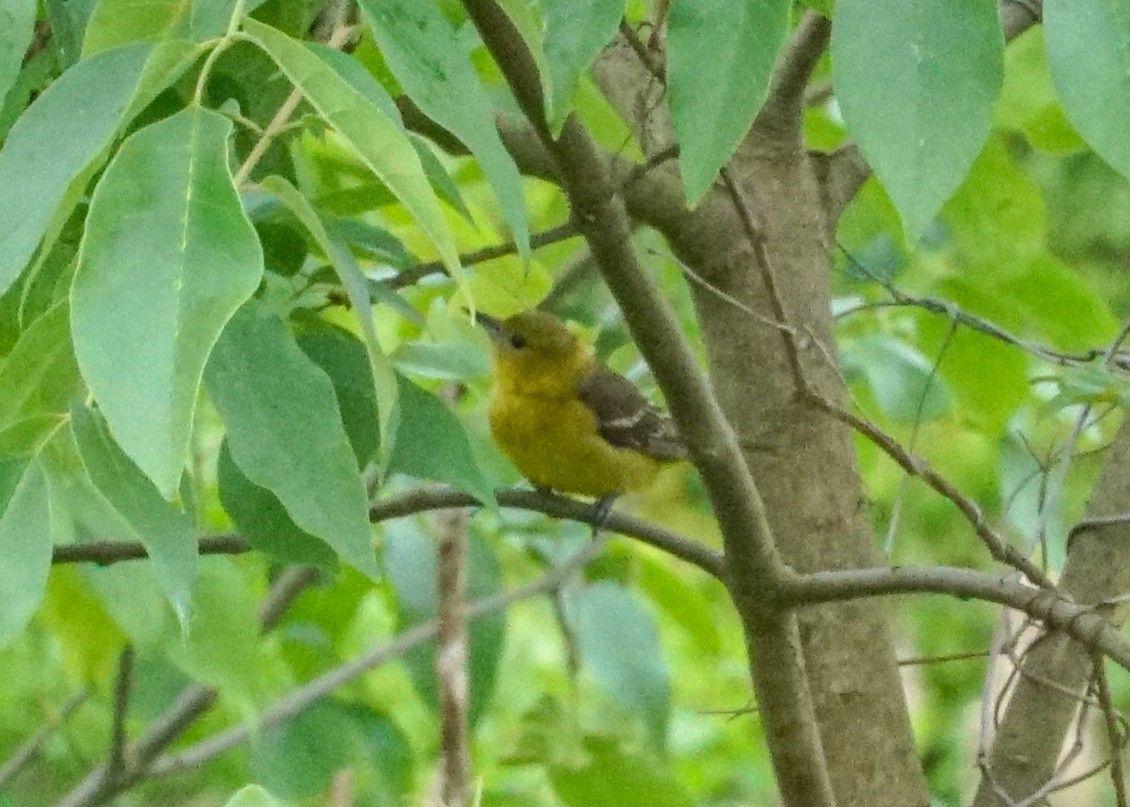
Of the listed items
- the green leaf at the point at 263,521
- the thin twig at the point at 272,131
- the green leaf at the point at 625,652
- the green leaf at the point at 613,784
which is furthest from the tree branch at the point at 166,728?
the thin twig at the point at 272,131

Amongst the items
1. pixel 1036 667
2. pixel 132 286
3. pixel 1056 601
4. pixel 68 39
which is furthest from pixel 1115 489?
pixel 132 286

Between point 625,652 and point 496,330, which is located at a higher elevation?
point 496,330

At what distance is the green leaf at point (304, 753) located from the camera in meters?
2.31

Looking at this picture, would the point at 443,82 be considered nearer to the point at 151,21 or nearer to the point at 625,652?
the point at 151,21

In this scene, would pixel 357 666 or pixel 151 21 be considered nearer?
pixel 151 21

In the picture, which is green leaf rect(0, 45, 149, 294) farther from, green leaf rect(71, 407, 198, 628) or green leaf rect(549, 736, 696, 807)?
green leaf rect(549, 736, 696, 807)

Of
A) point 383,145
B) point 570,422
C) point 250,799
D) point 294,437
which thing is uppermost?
point 570,422

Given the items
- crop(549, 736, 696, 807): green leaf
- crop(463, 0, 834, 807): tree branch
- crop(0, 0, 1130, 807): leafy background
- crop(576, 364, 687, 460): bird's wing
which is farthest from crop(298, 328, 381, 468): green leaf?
crop(576, 364, 687, 460): bird's wing

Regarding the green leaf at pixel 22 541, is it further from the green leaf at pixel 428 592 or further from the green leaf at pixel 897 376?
the green leaf at pixel 897 376

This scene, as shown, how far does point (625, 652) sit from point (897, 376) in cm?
58

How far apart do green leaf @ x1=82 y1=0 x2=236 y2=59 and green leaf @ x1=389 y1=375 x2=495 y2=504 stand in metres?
0.40

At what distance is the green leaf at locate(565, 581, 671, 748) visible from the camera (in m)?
2.43

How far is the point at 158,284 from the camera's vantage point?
773 millimetres

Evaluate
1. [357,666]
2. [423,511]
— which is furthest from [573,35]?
[357,666]
